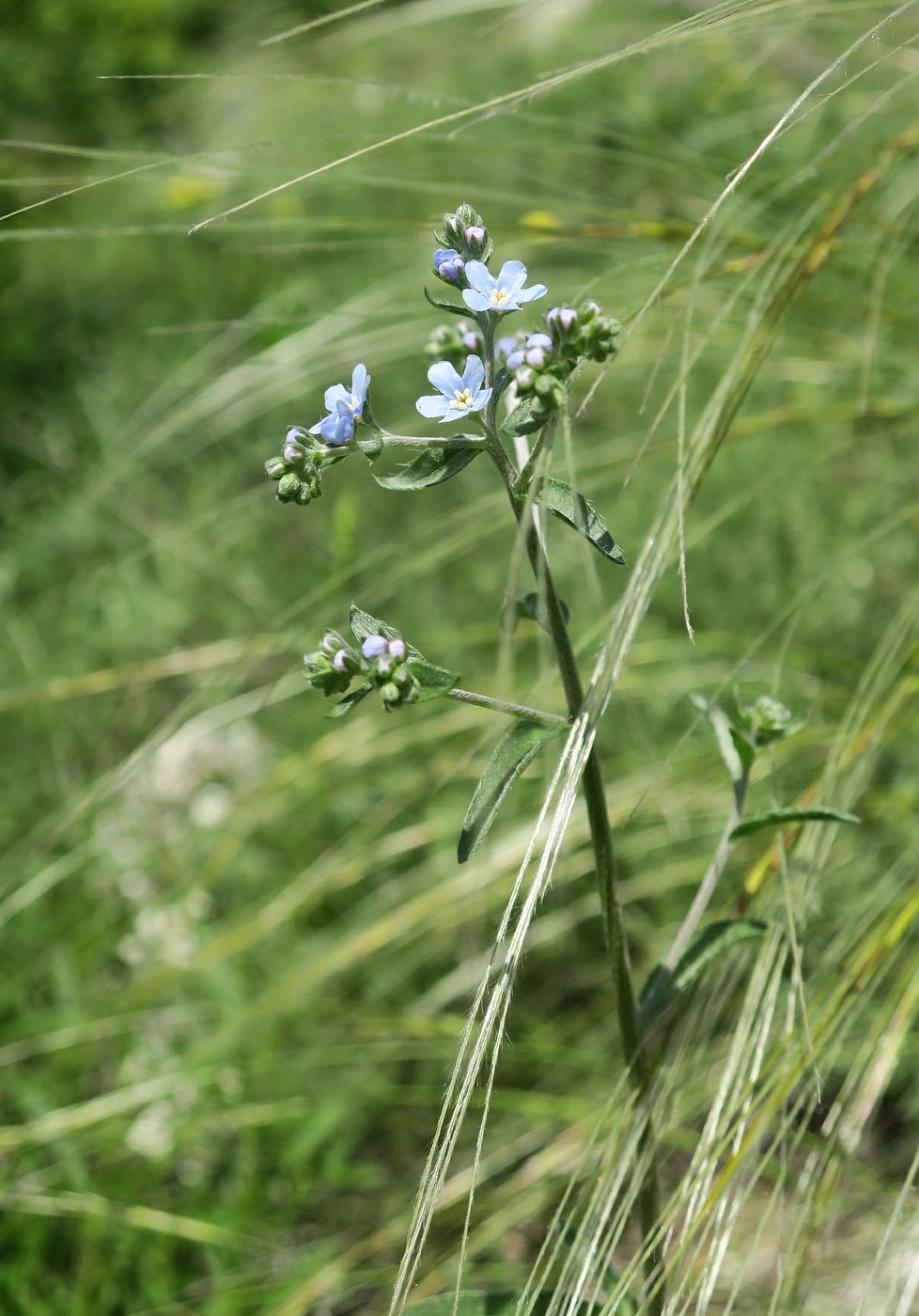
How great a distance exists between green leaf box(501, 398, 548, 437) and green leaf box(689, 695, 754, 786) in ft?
0.82

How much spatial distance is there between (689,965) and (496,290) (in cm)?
50

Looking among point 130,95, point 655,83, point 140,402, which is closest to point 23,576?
point 140,402

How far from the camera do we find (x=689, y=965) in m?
0.89

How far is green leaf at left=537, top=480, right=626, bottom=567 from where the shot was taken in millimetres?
734

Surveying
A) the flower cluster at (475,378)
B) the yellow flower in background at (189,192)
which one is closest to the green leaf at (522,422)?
the flower cluster at (475,378)

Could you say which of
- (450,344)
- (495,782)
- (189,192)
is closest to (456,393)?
(450,344)

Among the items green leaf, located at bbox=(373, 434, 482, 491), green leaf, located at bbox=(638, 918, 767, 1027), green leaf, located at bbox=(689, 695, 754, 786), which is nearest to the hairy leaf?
green leaf, located at bbox=(373, 434, 482, 491)

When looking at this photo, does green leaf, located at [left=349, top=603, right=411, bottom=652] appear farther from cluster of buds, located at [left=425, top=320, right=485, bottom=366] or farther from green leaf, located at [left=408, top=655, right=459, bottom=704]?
cluster of buds, located at [left=425, top=320, right=485, bottom=366]

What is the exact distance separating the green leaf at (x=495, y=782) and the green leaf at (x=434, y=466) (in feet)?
0.59

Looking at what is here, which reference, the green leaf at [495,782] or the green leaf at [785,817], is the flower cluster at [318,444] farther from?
the green leaf at [785,817]

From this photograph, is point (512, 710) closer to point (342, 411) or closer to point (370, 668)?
point (370, 668)

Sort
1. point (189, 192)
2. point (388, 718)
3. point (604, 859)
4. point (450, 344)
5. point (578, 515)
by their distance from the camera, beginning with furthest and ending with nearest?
point (189, 192) → point (388, 718) → point (450, 344) → point (604, 859) → point (578, 515)

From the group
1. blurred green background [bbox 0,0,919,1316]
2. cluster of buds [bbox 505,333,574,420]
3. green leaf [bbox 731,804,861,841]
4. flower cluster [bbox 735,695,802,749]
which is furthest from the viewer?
blurred green background [bbox 0,0,919,1316]

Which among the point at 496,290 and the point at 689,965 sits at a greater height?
the point at 496,290
